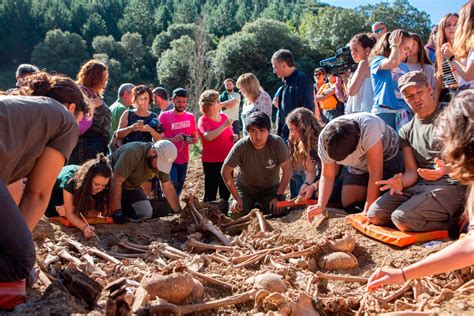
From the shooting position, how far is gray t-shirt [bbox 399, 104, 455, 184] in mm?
4434

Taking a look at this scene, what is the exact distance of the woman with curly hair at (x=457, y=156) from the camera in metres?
2.13

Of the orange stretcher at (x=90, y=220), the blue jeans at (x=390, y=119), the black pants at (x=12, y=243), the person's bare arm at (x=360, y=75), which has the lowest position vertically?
the orange stretcher at (x=90, y=220)

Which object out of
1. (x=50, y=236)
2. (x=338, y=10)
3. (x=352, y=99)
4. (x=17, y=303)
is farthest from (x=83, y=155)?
(x=338, y=10)

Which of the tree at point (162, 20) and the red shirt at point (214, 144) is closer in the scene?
the red shirt at point (214, 144)

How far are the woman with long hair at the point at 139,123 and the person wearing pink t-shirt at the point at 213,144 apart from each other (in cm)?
69

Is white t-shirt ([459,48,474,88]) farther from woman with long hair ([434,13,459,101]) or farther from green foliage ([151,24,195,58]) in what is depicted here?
green foliage ([151,24,195,58])

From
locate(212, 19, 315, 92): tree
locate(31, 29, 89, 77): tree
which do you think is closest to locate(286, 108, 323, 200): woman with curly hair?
locate(212, 19, 315, 92): tree

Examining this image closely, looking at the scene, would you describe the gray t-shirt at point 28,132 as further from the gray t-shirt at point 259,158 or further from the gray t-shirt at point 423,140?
the gray t-shirt at point 259,158

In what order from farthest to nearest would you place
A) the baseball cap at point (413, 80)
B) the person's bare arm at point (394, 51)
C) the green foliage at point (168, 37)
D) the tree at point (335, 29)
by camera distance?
the green foliage at point (168, 37) < the tree at point (335, 29) < the person's bare arm at point (394, 51) < the baseball cap at point (413, 80)

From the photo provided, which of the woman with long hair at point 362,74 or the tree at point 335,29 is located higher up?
the tree at point 335,29

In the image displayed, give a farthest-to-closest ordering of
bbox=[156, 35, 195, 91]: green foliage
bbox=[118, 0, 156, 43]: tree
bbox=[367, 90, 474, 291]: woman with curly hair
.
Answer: bbox=[118, 0, 156, 43]: tree → bbox=[156, 35, 195, 91]: green foliage → bbox=[367, 90, 474, 291]: woman with curly hair

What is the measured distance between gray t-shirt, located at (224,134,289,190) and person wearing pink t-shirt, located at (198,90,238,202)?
0.62 m

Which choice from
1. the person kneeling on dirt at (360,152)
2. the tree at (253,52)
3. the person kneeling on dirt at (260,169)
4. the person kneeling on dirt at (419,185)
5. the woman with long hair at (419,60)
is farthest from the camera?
the tree at (253,52)

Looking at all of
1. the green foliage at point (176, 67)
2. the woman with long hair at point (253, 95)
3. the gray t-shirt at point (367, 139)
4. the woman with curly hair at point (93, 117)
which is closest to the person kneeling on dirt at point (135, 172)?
the woman with curly hair at point (93, 117)
